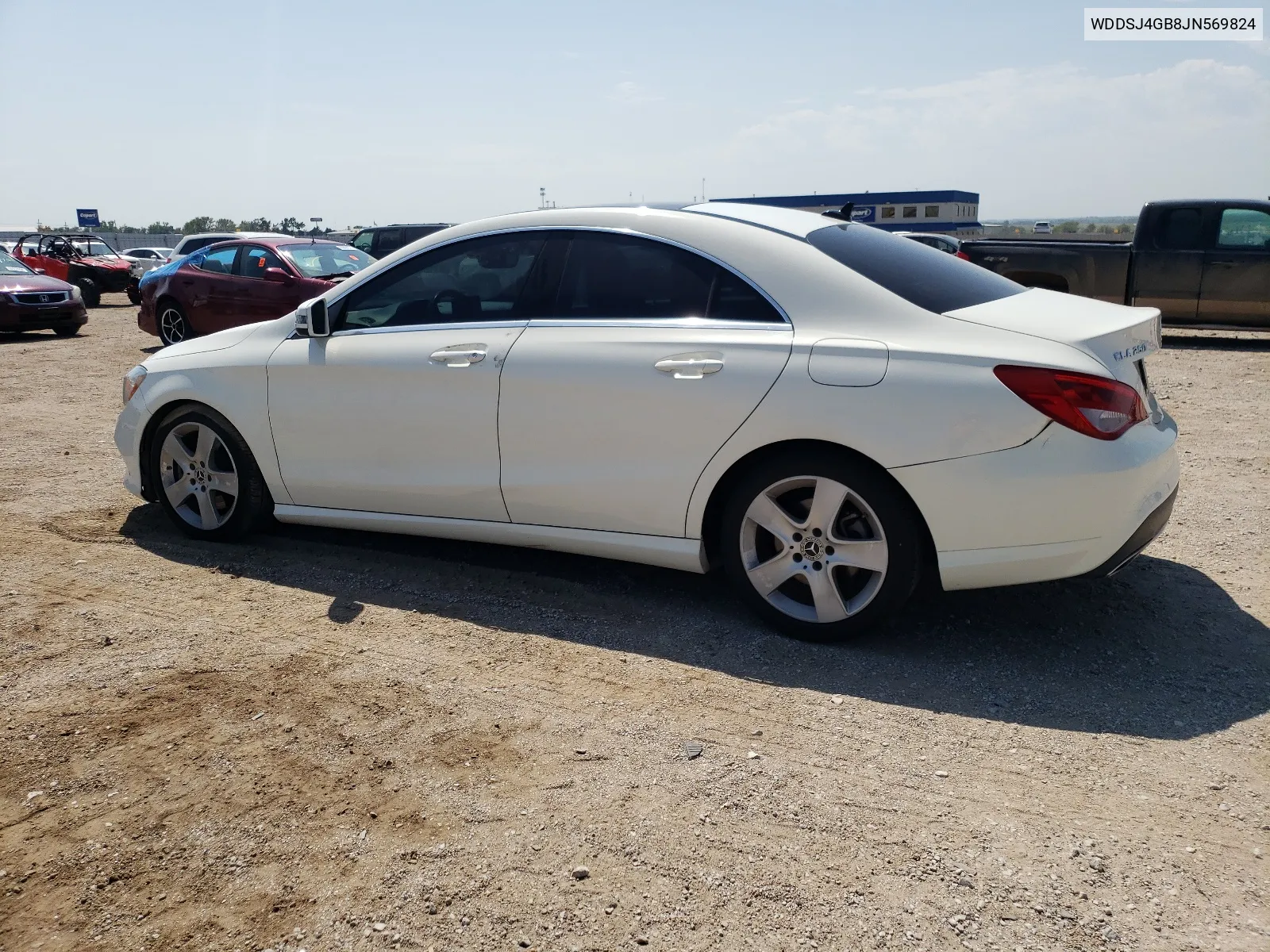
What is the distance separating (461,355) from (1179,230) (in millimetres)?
12748

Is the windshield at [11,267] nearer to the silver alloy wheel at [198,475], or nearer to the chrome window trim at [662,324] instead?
the silver alloy wheel at [198,475]

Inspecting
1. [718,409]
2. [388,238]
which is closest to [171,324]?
[388,238]

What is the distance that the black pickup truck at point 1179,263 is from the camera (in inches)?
538

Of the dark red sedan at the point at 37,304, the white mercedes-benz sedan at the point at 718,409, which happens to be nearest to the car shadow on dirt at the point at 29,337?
the dark red sedan at the point at 37,304

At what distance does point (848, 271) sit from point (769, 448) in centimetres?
75

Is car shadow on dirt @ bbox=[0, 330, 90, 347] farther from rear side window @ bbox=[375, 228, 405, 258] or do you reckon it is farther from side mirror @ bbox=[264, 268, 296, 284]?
rear side window @ bbox=[375, 228, 405, 258]

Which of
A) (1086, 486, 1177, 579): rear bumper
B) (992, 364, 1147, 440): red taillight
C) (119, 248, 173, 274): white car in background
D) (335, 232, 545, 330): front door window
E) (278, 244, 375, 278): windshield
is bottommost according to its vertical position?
(1086, 486, 1177, 579): rear bumper

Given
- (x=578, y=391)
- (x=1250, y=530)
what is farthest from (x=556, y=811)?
(x=1250, y=530)

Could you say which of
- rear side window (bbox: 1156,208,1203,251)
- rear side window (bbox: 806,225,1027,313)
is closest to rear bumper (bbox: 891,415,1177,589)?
rear side window (bbox: 806,225,1027,313)

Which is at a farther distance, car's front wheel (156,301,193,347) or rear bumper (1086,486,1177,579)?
car's front wheel (156,301,193,347)

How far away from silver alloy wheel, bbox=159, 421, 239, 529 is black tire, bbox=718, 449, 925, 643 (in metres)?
2.71

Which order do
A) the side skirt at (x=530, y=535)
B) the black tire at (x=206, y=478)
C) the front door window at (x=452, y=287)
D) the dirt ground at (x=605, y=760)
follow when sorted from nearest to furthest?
1. the dirt ground at (x=605, y=760)
2. the side skirt at (x=530, y=535)
3. the front door window at (x=452, y=287)
4. the black tire at (x=206, y=478)

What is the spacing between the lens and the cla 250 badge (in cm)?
370

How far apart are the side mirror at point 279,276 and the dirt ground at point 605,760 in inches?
334
